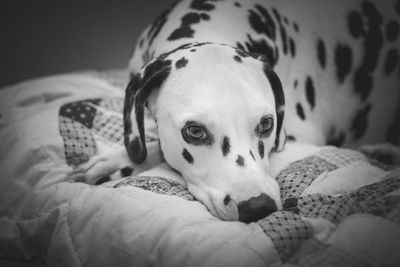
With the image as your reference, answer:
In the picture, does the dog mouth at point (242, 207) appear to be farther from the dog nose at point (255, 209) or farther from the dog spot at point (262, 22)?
the dog spot at point (262, 22)

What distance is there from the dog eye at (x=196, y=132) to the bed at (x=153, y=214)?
19 centimetres

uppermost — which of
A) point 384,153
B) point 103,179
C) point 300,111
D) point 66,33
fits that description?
point 66,33

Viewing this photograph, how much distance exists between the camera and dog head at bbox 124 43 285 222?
1.12 meters

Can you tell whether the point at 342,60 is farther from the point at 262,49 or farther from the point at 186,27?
the point at 186,27

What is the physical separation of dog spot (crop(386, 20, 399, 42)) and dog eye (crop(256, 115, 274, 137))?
1340 mm

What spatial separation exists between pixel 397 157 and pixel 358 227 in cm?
108

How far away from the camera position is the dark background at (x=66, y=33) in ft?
9.50

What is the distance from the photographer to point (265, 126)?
4.19 ft

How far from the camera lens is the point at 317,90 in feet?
6.64

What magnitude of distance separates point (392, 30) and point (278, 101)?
1.20 m

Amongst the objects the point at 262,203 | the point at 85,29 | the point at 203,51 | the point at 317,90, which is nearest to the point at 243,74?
the point at 203,51

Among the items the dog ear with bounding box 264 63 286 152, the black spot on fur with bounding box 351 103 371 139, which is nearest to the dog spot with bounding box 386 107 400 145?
the black spot on fur with bounding box 351 103 371 139

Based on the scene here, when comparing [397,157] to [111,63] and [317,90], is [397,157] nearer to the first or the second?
[317,90]

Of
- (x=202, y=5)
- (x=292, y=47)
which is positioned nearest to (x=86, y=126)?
(x=202, y=5)
